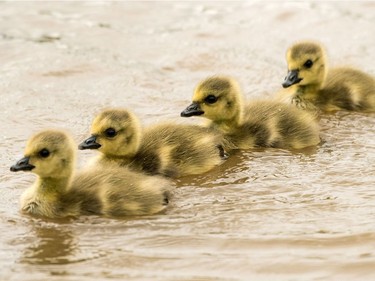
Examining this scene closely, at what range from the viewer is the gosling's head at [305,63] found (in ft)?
24.0

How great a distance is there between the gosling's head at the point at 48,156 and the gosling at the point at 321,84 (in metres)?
2.25

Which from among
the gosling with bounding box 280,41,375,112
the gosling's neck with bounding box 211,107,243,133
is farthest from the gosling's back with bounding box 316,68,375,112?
the gosling's neck with bounding box 211,107,243,133

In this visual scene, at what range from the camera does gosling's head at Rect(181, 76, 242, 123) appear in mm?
6527

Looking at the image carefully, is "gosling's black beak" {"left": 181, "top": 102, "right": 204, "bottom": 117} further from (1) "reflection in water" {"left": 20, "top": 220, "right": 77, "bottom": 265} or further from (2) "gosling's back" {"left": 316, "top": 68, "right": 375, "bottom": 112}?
(1) "reflection in water" {"left": 20, "top": 220, "right": 77, "bottom": 265}

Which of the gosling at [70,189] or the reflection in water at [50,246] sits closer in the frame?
the reflection in water at [50,246]

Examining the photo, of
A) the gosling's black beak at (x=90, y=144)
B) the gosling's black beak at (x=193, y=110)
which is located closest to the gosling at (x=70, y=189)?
the gosling's black beak at (x=90, y=144)

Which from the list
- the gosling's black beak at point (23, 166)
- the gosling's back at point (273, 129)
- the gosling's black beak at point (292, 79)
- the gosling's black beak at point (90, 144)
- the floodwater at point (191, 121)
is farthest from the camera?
the gosling's black beak at point (292, 79)

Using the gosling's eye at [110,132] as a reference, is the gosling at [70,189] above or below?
below

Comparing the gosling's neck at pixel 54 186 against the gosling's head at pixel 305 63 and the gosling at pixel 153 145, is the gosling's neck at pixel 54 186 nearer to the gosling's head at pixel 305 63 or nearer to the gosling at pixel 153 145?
the gosling at pixel 153 145

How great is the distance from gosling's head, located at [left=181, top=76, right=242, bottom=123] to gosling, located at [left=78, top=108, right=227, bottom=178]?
166mm

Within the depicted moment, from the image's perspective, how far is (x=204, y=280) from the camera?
4746 mm

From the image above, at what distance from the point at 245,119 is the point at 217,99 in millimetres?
253

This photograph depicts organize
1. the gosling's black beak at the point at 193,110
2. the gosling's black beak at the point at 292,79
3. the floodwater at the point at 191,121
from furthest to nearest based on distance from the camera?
1. the gosling's black beak at the point at 292,79
2. the gosling's black beak at the point at 193,110
3. the floodwater at the point at 191,121

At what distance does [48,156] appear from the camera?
552cm
